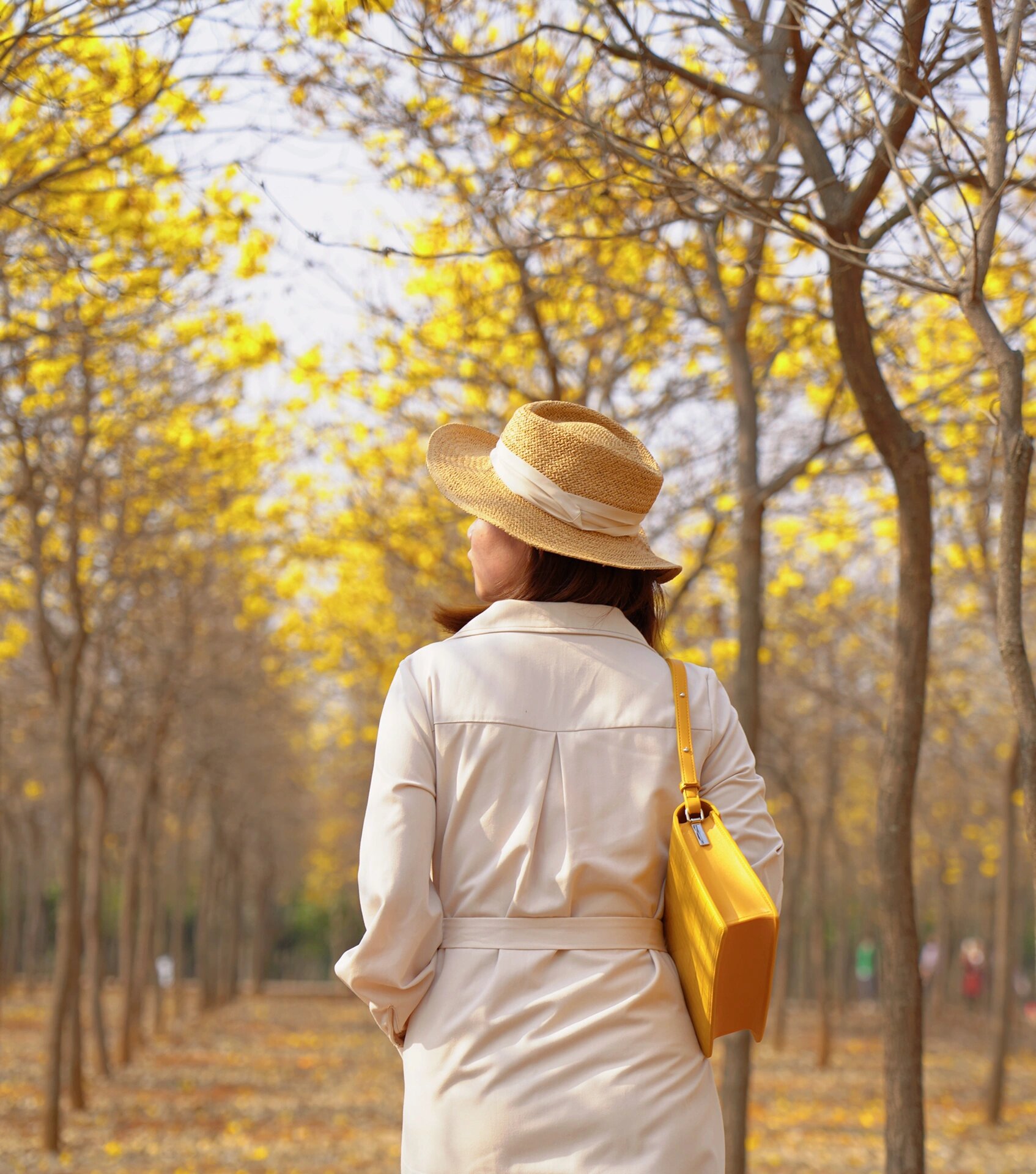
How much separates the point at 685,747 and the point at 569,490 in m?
0.50

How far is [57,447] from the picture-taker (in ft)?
28.8

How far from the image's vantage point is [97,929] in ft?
38.4

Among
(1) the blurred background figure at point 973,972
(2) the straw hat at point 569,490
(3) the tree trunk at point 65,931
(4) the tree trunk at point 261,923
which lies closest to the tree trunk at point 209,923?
(4) the tree trunk at point 261,923

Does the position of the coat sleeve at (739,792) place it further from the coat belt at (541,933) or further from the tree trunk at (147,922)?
the tree trunk at (147,922)

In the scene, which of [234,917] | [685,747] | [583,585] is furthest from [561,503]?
[234,917]

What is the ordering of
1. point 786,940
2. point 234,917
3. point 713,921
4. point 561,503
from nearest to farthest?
point 713,921 < point 561,503 < point 786,940 < point 234,917

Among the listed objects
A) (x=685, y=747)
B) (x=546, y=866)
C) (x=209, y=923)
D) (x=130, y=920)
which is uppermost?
(x=685, y=747)

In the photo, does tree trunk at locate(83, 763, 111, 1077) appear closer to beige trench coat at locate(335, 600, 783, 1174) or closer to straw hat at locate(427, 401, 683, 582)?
straw hat at locate(427, 401, 683, 582)

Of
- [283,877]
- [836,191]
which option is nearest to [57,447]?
[836,191]

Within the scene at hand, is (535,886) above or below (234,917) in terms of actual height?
above

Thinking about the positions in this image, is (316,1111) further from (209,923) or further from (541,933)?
(541,933)

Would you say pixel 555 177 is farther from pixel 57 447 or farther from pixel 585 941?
pixel 585 941

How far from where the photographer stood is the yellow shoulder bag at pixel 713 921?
193cm

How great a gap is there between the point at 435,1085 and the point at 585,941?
309mm
